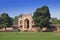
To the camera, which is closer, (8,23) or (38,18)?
(38,18)

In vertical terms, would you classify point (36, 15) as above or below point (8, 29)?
above

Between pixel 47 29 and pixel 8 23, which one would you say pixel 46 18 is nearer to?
pixel 47 29

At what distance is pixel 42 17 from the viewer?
69188 millimetres

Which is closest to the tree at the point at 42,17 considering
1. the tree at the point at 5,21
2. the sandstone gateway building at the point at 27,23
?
the sandstone gateway building at the point at 27,23

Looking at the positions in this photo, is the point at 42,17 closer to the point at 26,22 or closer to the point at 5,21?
the point at 26,22

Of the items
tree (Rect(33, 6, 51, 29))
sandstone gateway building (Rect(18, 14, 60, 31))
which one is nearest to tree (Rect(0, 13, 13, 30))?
sandstone gateway building (Rect(18, 14, 60, 31))

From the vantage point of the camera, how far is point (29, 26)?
76375 millimetres

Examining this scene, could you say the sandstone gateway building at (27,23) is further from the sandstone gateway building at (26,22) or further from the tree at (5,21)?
the tree at (5,21)

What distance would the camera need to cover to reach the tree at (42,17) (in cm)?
6741

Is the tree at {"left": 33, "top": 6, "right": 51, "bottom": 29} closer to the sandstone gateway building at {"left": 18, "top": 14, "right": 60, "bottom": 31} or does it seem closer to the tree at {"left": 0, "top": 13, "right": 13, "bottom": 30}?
the sandstone gateway building at {"left": 18, "top": 14, "right": 60, "bottom": 31}

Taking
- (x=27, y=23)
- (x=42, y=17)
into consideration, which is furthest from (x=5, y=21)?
(x=42, y=17)

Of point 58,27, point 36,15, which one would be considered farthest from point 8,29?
point 58,27

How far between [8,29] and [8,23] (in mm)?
3834

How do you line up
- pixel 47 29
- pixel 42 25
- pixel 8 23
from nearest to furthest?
pixel 42 25 → pixel 47 29 → pixel 8 23
